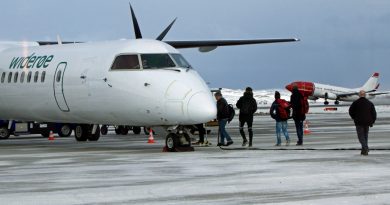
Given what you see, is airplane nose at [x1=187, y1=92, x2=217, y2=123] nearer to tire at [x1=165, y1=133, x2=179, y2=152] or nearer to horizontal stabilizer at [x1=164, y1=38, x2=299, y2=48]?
tire at [x1=165, y1=133, x2=179, y2=152]

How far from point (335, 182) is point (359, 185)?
58 centimetres

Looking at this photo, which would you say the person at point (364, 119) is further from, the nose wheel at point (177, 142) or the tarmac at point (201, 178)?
the nose wheel at point (177, 142)

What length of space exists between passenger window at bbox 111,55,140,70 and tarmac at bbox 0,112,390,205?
8.45ft

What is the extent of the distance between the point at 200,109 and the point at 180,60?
2273 millimetres

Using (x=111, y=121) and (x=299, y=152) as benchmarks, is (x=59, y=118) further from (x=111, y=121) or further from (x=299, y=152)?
(x=299, y=152)

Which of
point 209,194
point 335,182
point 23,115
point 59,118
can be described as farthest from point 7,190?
point 23,115

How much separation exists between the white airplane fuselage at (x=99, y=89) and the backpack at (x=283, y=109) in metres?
3.47

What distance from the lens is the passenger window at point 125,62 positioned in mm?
22359

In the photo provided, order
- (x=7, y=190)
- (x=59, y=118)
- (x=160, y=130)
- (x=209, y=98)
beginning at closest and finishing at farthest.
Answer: (x=7, y=190) < (x=209, y=98) < (x=160, y=130) < (x=59, y=118)

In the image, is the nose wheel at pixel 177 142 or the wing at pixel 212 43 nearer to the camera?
the nose wheel at pixel 177 142

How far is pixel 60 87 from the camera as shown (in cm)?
2427

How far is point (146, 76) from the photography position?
21.8 meters

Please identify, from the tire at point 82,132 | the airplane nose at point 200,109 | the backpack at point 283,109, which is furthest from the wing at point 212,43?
the airplane nose at point 200,109

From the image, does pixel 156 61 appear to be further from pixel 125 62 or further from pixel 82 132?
pixel 82 132
